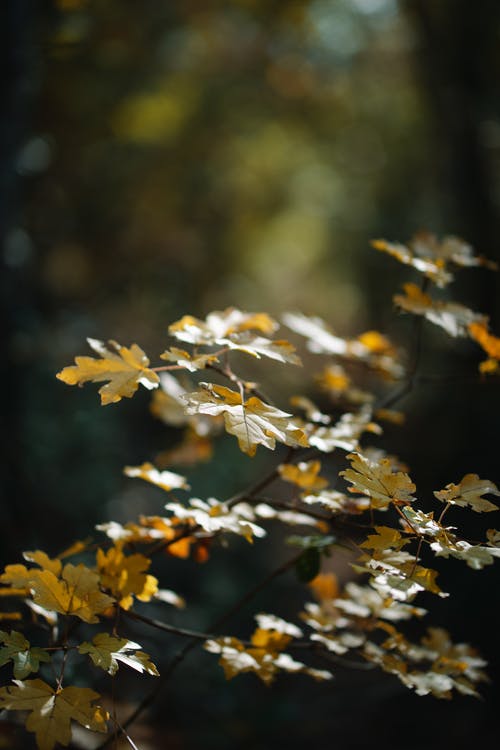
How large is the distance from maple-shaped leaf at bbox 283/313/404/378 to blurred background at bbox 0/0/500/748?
168 mm

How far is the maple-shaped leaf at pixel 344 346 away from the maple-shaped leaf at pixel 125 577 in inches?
24.4

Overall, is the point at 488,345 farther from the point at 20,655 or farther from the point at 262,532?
the point at 20,655

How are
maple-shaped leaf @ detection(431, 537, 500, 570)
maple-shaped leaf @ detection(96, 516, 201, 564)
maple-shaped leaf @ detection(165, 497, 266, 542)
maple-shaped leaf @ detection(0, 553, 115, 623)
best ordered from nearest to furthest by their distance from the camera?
1. maple-shaped leaf @ detection(431, 537, 500, 570)
2. maple-shaped leaf @ detection(0, 553, 115, 623)
3. maple-shaped leaf @ detection(165, 497, 266, 542)
4. maple-shaped leaf @ detection(96, 516, 201, 564)

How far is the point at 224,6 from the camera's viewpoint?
15.1 feet

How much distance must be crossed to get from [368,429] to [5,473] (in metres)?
1.56

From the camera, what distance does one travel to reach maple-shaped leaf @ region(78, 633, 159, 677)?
0.82 m

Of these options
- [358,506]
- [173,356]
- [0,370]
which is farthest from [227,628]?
[173,356]

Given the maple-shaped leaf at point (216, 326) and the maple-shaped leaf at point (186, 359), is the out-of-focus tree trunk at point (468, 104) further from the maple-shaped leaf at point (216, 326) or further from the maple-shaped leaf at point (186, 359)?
the maple-shaped leaf at point (186, 359)

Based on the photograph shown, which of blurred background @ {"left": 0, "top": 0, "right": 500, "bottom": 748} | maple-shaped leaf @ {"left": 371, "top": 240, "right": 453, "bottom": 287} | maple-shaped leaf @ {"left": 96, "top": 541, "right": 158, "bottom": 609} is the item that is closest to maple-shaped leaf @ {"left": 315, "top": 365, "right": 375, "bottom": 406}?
blurred background @ {"left": 0, "top": 0, "right": 500, "bottom": 748}

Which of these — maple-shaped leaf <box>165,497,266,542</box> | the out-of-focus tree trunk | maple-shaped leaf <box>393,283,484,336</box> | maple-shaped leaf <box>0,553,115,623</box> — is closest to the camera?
maple-shaped leaf <box>0,553,115,623</box>

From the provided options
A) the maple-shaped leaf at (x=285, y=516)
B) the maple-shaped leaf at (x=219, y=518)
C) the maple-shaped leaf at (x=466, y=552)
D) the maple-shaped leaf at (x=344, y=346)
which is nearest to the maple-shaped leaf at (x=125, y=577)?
the maple-shaped leaf at (x=219, y=518)

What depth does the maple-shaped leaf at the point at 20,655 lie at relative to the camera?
82 centimetres

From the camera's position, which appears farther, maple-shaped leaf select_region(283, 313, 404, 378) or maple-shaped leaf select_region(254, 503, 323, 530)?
maple-shaped leaf select_region(283, 313, 404, 378)

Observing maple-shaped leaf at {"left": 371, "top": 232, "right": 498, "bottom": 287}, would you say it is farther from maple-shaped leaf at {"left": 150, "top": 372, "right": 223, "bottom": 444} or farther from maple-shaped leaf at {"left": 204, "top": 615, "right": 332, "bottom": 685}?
maple-shaped leaf at {"left": 204, "top": 615, "right": 332, "bottom": 685}
